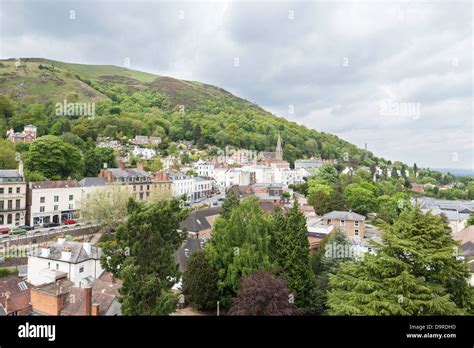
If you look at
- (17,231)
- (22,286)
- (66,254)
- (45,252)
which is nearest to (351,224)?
(66,254)

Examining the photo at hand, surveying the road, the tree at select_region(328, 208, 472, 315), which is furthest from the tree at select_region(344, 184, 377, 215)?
the tree at select_region(328, 208, 472, 315)

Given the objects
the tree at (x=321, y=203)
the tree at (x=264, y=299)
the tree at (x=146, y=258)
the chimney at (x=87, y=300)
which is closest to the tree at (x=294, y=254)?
the tree at (x=264, y=299)

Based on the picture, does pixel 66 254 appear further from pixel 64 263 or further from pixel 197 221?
pixel 197 221

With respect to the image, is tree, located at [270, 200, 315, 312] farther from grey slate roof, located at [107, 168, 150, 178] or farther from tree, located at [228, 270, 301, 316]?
grey slate roof, located at [107, 168, 150, 178]

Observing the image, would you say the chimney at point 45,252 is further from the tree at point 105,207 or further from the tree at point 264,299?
the tree at point 264,299

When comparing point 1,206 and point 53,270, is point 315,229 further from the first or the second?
point 1,206

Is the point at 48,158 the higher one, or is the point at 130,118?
the point at 130,118
